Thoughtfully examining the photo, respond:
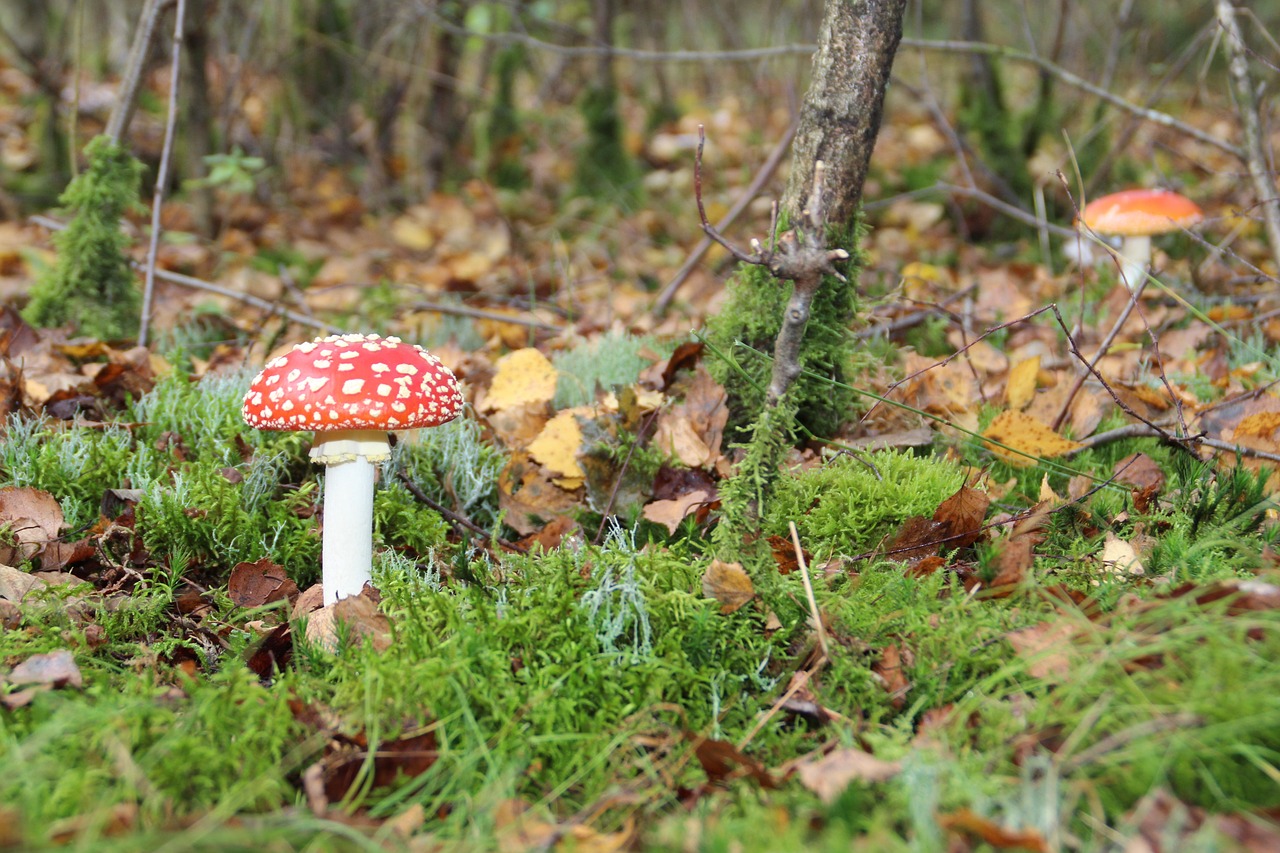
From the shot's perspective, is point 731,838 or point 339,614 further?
point 339,614

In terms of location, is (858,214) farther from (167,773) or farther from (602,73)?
(602,73)

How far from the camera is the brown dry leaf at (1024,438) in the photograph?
2.64m

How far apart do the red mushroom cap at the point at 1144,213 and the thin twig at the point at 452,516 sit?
10.4 ft

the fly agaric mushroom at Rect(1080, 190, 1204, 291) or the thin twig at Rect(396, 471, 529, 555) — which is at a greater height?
the fly agaric mushroom at Rect(1080, 190, 1204, 291)

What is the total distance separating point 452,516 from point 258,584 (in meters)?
0.55

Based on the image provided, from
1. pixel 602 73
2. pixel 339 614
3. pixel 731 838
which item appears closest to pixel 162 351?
pixel 339 614

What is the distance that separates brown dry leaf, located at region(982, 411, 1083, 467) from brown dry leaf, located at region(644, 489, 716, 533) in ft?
2.81

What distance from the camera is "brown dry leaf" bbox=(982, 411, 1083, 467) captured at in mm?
2643

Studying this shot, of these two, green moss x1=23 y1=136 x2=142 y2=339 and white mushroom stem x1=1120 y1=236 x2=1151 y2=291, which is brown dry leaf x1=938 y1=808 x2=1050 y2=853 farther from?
white mushroom stem x1=1120 y1=236 x2=1151 y2=291

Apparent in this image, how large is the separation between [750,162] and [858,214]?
17.3 ft

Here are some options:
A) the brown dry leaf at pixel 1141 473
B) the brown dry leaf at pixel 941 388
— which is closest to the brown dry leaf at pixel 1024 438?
the brown dry leaf at pixel 1141 473

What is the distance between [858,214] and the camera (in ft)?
8.98

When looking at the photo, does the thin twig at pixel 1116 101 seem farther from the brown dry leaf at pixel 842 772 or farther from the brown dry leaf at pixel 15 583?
the brown dry leaf at pixel 15 583

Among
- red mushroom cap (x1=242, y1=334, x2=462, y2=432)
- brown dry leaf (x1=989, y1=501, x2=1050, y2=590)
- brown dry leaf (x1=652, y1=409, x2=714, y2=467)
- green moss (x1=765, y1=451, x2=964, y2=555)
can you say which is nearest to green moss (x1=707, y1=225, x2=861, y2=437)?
brown dry leaf (x1=652, y1=409, x2=714, y2=467)
